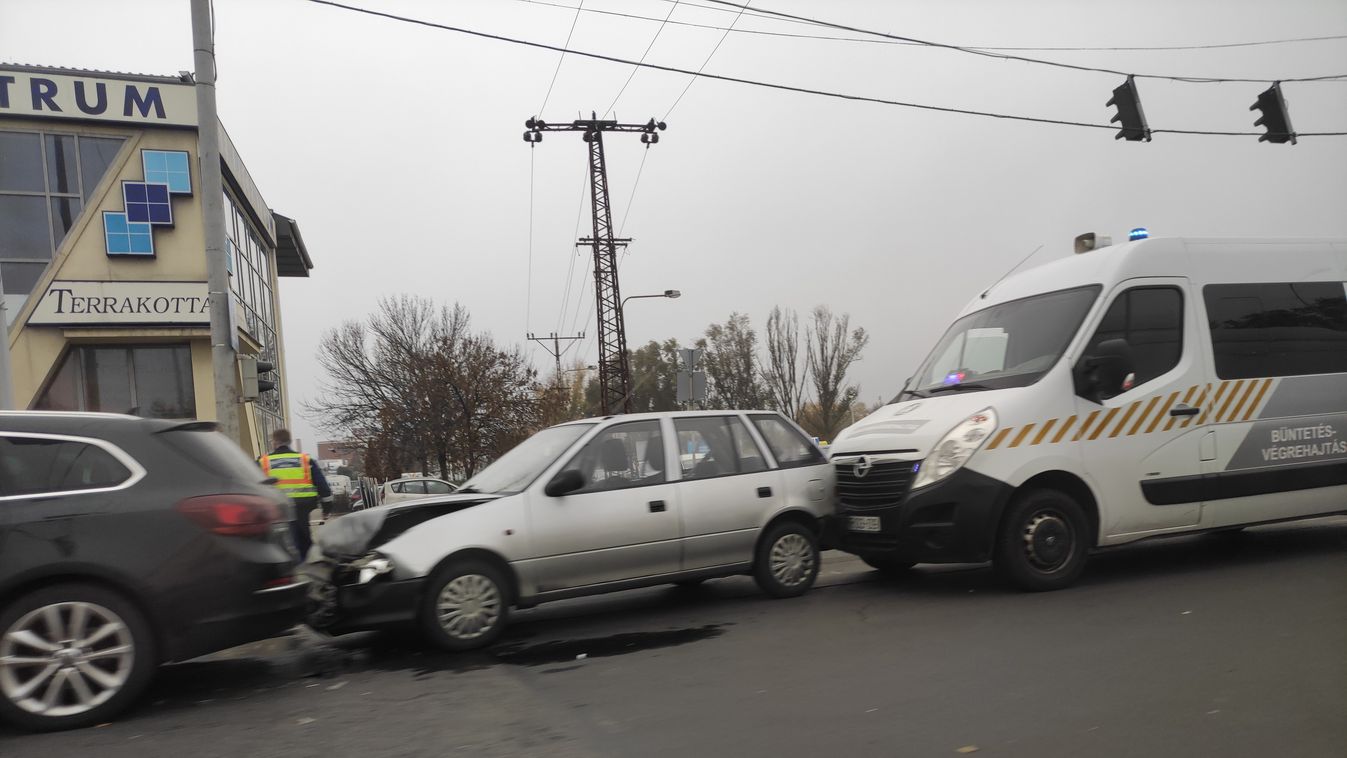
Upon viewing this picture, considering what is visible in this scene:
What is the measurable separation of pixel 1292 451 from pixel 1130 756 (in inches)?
215

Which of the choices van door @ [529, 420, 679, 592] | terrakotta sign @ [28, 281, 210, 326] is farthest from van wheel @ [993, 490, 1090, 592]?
terrakotta sign @ [28, 281, 210, 326]

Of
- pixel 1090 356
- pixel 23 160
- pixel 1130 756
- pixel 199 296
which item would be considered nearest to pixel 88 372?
pixel 199 296

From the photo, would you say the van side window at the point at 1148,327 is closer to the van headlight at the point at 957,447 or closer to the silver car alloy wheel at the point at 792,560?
the van headlight at the point at 957,447

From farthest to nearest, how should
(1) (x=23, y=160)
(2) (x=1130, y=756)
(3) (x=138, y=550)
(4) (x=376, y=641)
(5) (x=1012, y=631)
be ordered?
→ (1) (x=23, y=160) < (4) (x=376, y=641) < (5) (x=1012, y=631) < (3) (x=138, y=550) < (2) (x=1130, y=756)

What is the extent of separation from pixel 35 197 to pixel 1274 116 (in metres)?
23.6

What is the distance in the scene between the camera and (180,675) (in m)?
5.99

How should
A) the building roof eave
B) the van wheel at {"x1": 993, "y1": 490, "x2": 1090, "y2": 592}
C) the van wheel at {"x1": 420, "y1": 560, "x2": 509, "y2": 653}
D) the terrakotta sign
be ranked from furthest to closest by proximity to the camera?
the building roof eave → the terrakotta sign → the van wheel at {"x1": 993, "y1": 490, "x2": 1090, "y2": 592} → the van wheel at {"x1": 420, "y1": 560, "x2": 509, "y2": 653}

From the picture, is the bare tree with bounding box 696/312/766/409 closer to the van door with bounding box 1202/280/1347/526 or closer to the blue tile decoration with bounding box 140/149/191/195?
the blue tile decoration with bounding box 140/149/191/195

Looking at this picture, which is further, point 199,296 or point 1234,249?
point 199,296

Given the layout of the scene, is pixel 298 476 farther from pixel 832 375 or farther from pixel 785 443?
pixel 832 375

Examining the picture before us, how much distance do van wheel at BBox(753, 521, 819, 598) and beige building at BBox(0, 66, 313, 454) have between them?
597 inches

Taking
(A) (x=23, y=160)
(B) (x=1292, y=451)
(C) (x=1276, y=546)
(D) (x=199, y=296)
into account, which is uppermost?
(A) (x=23, y=160)

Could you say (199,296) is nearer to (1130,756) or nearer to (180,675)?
(180,675)

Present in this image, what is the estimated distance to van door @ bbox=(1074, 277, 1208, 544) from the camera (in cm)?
716
